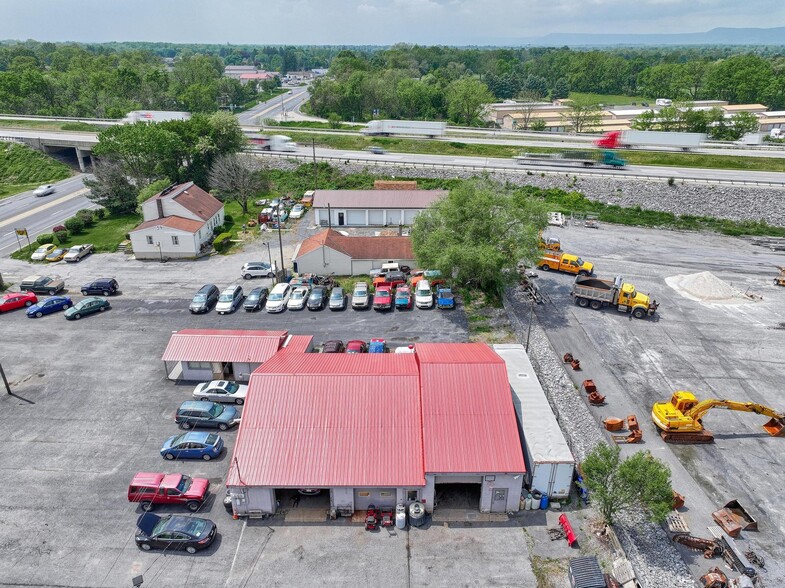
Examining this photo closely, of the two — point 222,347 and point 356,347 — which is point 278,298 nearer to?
point 222,347

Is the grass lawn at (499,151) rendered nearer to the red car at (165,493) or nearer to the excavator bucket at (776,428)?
the excavator bucket at (776,428)

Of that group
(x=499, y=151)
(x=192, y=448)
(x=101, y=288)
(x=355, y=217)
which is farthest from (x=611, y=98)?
(x=192, y=448)

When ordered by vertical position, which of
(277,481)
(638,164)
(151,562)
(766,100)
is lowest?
(151,562)

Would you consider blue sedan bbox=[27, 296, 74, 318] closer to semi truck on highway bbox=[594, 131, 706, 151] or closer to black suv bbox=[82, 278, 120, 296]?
black suv bbox=[82, 278, 120, 296]

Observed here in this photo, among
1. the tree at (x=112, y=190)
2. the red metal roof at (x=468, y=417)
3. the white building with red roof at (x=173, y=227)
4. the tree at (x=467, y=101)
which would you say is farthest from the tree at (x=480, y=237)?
the tree at (x=467, y=101)

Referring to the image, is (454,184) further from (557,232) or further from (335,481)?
(335,481)

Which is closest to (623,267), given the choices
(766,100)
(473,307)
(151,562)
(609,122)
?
(473,307)
